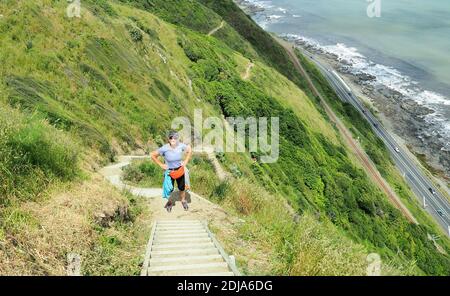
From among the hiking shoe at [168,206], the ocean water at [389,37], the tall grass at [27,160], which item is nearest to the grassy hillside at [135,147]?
the tall grass at [27,160]

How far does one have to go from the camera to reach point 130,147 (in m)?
19.5

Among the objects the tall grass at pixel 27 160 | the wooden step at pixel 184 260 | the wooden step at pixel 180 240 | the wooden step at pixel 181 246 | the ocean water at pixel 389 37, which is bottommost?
the ocean water at pixel 389 37

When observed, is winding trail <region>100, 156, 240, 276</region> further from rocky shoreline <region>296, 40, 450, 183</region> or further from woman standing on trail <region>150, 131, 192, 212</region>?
rocky shoreline <region>296, 40, 450, 183</region>

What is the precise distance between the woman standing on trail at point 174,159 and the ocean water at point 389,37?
84990 mm

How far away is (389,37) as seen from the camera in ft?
418

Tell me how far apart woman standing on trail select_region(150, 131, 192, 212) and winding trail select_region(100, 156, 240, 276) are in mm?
504

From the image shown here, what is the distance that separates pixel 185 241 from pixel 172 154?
3371 millimetres

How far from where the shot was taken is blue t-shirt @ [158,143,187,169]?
10.9 meters

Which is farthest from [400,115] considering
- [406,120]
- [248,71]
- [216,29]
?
[216,29]

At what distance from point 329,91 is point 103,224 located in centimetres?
9549

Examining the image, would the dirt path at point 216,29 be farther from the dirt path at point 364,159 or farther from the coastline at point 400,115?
the coastline at point 400,115

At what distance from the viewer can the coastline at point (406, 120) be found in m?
79.9

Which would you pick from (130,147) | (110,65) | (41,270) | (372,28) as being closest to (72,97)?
(130,147)

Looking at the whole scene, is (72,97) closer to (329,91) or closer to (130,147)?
(130,147)
